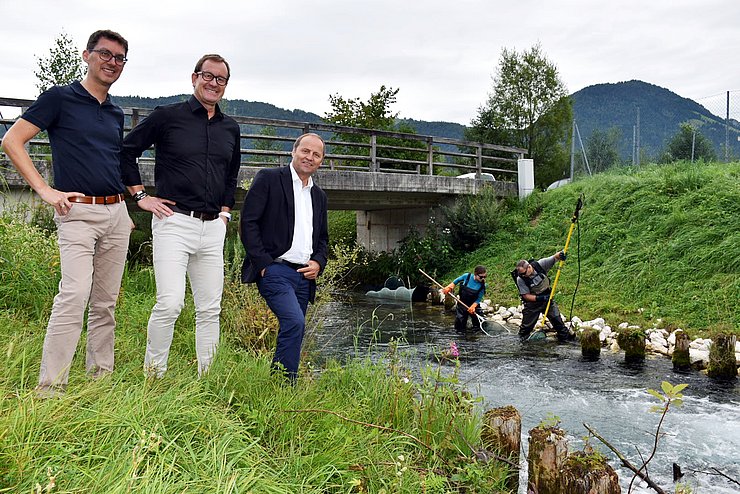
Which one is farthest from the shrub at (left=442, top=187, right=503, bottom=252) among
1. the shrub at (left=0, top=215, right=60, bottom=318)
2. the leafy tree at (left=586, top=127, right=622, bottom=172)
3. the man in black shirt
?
the leafy tree at (left=586, top=127, right=622, bottom=172)

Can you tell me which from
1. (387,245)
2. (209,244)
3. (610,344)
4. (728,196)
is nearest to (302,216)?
(209,244)

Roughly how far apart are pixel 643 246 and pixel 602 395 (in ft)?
21.7

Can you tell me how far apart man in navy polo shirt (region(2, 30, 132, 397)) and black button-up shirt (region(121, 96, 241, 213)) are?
0.21 m

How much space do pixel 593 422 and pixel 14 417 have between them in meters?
4.76

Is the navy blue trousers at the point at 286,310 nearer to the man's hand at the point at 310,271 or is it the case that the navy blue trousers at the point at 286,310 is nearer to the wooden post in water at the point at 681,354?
the man's hand at the point at 310,271

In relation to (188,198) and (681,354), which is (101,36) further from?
(681,354)

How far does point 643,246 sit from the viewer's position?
39.8ft

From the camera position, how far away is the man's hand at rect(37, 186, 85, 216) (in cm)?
324

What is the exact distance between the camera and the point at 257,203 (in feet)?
13.4

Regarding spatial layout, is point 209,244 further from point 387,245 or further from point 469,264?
point 387,245

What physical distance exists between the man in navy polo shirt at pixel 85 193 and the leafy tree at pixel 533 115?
86.7ft

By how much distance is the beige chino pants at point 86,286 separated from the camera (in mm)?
Result: 3273

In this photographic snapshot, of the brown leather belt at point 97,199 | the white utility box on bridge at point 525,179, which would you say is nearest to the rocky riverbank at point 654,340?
the brown leather belt at point 97,199

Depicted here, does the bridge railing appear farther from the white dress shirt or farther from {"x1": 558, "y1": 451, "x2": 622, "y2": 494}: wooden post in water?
{"x1": 558, "y1": 451, "x2": 622, "y2": 494}: wooden post in water
